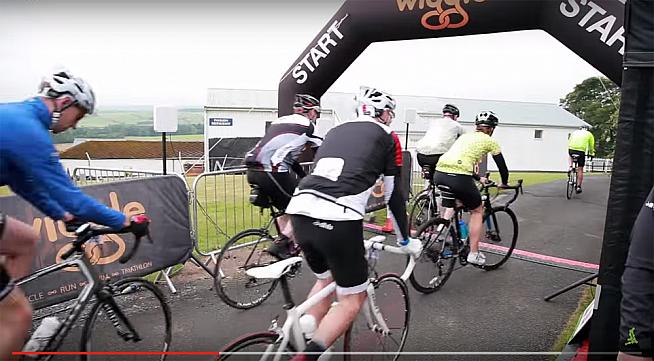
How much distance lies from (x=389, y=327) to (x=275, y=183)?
6.31 feet

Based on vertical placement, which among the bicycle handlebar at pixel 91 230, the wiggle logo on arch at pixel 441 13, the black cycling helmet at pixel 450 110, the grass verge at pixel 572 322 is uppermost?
the wiggle logo on arch at pixel 441 13

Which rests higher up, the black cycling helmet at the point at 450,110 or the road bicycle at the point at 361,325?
the black cycling helmet at the point at 450,110

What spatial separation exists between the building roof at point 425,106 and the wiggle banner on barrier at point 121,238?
18725 mm

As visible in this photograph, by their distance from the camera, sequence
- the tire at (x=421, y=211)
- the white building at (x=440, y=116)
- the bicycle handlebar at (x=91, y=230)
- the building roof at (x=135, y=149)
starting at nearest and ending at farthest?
the bicycle handlebar at (x=91, y=230), the tire at (x=421, y=211), the building roof at (x=135, y=149), the white building at (x=440, y=116)

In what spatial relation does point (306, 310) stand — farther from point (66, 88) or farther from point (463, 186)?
point (463, 186)

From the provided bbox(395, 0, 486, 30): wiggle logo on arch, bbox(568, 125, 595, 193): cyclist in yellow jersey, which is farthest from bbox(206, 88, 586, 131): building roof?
bbox(395, 0, 486, 30): wiggle logo on arch

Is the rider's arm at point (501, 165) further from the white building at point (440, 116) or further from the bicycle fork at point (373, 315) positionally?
the white building at point (440, 116)

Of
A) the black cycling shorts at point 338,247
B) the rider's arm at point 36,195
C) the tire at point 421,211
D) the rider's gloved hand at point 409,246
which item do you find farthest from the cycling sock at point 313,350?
the tire at point 421,211

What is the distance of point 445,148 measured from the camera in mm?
6926

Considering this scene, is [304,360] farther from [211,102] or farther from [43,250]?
[211,102]

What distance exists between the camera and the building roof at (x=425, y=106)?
2876 centimetres

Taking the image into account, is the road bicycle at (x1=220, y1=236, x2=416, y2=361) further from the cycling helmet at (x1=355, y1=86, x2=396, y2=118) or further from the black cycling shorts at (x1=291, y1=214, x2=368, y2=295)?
the cycling helmet at (x1=355, y1=86, x2=396, y2=118)

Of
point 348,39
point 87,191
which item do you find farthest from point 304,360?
point 348,39

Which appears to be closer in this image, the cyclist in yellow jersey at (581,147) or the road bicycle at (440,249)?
the road bicycle at (440,249)
